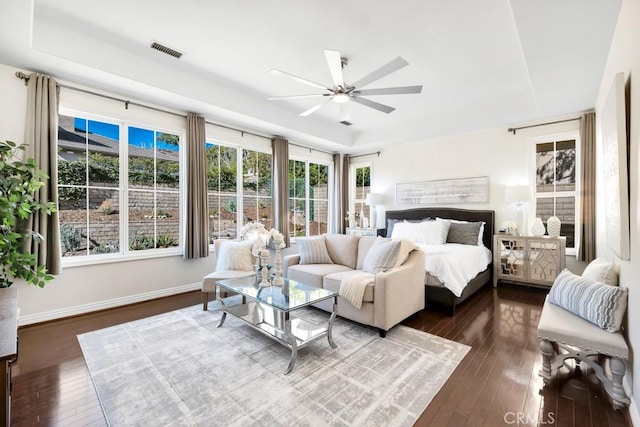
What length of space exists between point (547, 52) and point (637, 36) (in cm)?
103

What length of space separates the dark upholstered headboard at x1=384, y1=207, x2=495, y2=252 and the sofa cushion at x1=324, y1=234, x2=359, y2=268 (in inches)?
88.6

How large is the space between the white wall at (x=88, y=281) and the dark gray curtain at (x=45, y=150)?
0.44ft

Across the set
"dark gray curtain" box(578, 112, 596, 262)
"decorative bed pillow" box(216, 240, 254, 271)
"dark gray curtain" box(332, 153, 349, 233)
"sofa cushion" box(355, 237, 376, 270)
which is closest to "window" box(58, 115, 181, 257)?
"decorative bed pillow" box(216, 240, 254, 271)

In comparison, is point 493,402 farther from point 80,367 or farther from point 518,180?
point 518,180

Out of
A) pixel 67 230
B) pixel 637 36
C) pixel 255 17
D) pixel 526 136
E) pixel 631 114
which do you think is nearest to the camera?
pixel 637 36

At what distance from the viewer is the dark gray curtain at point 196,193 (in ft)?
13.2

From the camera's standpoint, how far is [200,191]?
4109 mm

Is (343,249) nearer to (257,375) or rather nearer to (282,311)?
(282,311)

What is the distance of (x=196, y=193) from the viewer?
159 inches

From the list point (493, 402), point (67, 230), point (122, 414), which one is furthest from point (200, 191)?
point (493, 402)

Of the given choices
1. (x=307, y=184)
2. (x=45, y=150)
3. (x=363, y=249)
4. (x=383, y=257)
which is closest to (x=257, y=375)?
(x=383, y=257)

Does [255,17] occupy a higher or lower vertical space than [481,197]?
higher

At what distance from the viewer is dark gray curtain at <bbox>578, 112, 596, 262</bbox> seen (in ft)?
12.6

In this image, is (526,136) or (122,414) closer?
(122,414)
